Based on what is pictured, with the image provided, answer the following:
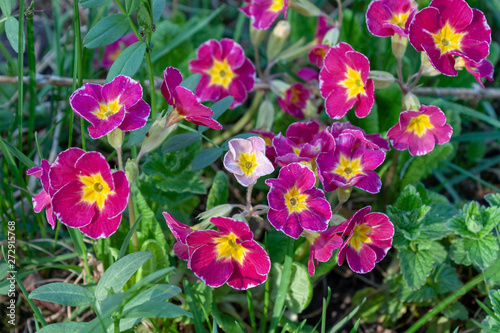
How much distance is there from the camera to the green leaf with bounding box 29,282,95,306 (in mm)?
1676

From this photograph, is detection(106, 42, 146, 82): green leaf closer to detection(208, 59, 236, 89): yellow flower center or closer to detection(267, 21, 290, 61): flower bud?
detection(208, 59, 236, 89): yellow flower center

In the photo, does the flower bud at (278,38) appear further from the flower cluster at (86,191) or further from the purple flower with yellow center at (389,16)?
the flower cluster at (86,191)

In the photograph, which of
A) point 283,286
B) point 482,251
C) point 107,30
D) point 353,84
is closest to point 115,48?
point 107,30

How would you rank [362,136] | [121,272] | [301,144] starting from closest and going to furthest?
[121,272]
[362,136]
[301,144]

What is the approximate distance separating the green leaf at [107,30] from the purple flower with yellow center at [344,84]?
2.86ft

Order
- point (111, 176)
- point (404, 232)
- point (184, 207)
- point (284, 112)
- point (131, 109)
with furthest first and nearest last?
point (284, 112) → point (184, 207) → point (404, 232) → point (131, 109) → point (111, 176)

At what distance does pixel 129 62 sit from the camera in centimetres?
192

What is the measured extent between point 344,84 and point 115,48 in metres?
1.89

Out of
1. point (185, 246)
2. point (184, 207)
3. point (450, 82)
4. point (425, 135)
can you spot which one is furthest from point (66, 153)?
→ point (450, 82)

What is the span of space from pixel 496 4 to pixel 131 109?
268 centimetres

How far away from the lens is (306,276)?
2117mm

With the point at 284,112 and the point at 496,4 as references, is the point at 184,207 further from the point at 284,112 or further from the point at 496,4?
the point at 496,4

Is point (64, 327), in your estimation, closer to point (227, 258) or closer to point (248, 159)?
point (227, 258)

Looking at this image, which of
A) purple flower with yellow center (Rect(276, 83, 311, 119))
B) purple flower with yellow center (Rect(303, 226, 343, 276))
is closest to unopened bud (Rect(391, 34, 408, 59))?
purple flower with yellow center (Rect(276, 83, 311, 119))
